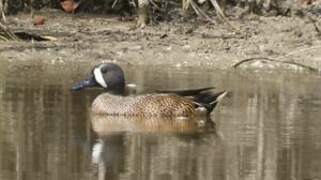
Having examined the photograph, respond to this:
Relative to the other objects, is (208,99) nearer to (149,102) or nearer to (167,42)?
(149,102)

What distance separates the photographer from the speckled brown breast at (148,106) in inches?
526

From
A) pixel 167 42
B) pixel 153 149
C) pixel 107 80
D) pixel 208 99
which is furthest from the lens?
pixel 167 42

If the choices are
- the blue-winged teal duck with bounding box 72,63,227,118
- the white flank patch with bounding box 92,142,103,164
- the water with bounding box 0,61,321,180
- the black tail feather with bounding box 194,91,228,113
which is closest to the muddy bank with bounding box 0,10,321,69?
the water with bounding box 0,61,321,180

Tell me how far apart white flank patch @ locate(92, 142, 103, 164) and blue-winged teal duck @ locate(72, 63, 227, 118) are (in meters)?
1.95

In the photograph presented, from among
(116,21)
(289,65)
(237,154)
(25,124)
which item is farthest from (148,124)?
(116,21)

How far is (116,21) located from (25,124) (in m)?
11.3

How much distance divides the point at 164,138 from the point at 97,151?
1110 mm

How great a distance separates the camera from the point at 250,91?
1556 cm

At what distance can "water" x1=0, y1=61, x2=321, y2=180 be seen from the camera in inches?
397

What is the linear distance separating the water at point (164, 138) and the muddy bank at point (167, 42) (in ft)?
7.30

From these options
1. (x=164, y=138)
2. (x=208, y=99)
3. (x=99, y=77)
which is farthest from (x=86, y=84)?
(x=164, y=138)

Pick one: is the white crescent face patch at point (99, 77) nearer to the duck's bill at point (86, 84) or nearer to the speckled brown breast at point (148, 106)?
the duck's bill at point (86, 84)

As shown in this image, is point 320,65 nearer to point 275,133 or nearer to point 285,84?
point 285,84

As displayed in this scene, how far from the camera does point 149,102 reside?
527 inches
